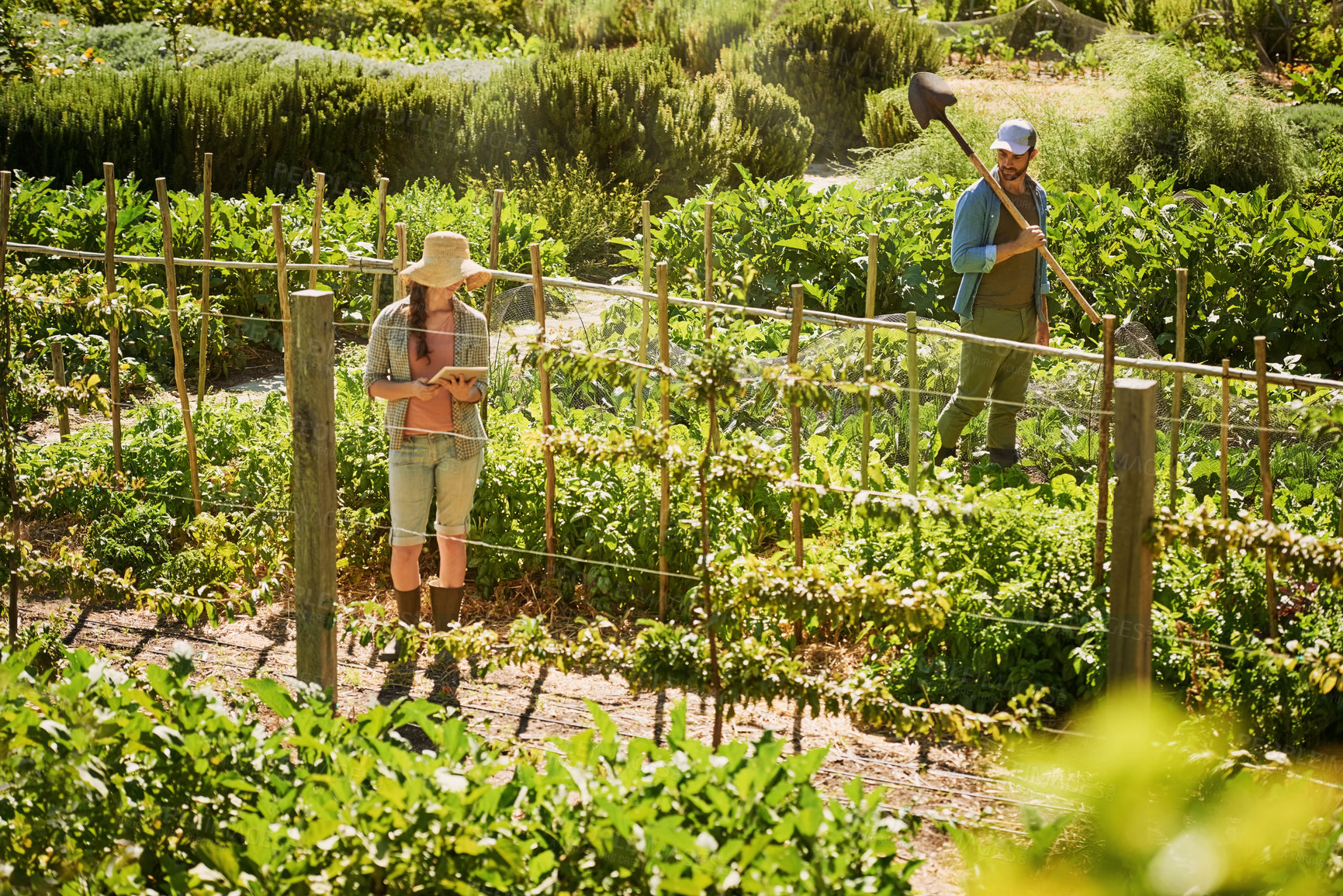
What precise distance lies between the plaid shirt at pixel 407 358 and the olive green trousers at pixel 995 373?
2.05 m

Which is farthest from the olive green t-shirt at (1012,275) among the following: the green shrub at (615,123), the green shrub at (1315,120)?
the green shrub at (1315,120)

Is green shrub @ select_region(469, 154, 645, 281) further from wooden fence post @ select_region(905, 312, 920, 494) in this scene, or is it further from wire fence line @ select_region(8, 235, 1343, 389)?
wooden fence post @ select_region(905, 312, 920, 494)

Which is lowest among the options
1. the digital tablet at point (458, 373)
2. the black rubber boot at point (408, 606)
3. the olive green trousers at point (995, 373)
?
the black rubber boot at point (408, 606)

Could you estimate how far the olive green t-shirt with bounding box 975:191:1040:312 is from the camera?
17.2ft

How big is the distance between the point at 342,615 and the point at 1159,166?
343 inches

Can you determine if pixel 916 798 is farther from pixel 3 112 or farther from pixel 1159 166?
pixel 3 112

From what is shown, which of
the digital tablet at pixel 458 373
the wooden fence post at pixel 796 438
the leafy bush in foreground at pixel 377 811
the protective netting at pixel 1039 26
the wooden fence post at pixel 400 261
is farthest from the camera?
the protective netting at pixel 1039 26

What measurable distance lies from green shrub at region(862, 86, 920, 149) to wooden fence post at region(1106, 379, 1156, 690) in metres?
11.3

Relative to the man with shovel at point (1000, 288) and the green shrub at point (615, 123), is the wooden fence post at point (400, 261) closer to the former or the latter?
the man with shovel at point (1000, 288)

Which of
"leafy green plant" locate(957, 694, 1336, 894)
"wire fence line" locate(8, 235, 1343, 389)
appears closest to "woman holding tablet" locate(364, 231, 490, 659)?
"wire fence line" locate(8, 235, 1343, 389)

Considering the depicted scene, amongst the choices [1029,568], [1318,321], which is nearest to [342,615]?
[1029,568]

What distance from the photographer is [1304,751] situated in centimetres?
375

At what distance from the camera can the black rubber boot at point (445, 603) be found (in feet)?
14.8

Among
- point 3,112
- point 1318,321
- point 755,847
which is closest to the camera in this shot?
point 755,847
